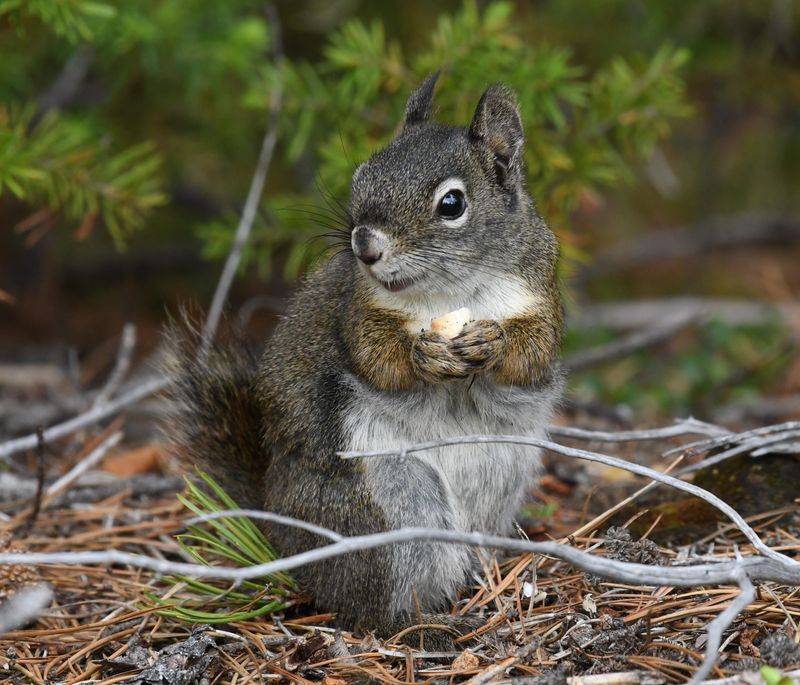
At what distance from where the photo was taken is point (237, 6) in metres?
4.71

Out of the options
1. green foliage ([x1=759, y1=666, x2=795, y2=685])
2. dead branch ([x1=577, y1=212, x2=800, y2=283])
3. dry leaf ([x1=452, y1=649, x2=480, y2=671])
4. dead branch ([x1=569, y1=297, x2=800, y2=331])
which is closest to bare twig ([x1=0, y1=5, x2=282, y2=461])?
dry leaf ([x1=452, y1=649, x2=480, y2=671])

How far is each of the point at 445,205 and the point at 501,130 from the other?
0.35 meters

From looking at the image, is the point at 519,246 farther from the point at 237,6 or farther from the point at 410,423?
the point at 237,6

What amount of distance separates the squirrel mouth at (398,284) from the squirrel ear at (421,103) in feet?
2.21

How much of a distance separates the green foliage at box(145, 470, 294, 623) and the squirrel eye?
3.19 feet

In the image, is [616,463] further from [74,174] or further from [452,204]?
[74,174]

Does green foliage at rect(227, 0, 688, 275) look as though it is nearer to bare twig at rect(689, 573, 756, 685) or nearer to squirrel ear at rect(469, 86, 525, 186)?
squirrel ear at rect(469, 86, 525, 186)

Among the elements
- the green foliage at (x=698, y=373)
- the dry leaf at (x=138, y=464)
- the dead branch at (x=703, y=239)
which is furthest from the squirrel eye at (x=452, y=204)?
the dead branch at (x=703, y=239)

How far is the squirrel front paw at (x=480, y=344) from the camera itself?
8.37 ft

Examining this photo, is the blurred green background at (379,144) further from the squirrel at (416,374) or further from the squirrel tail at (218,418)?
the squirrel at (416,374)

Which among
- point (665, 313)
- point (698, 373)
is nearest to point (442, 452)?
point (698, 373)

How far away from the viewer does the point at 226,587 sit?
2.85 metres

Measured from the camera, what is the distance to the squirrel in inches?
102

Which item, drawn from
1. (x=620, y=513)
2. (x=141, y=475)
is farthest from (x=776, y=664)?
(x=141, y=475)
